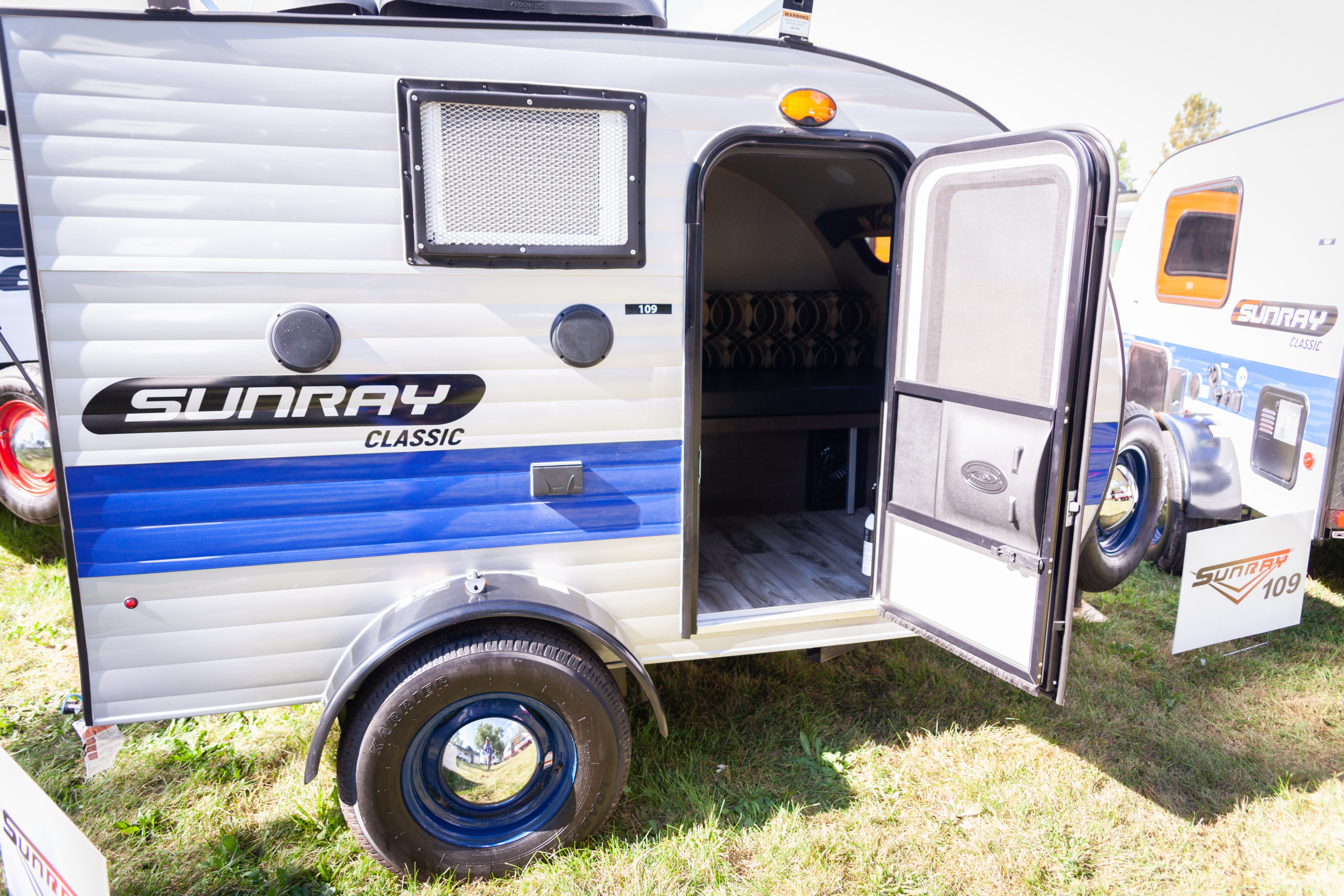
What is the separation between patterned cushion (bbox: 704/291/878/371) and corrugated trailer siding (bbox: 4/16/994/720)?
2.35 metres

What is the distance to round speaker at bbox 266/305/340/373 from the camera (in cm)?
242

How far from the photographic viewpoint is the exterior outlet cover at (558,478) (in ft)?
8.87

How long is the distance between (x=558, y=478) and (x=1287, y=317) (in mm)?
4043

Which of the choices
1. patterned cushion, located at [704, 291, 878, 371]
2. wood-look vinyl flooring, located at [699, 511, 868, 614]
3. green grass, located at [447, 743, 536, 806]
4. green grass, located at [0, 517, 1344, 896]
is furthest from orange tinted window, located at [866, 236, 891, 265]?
green grass, located at [447, 743, 536, 806]

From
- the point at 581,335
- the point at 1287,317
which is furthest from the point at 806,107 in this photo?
the point at 1287,317

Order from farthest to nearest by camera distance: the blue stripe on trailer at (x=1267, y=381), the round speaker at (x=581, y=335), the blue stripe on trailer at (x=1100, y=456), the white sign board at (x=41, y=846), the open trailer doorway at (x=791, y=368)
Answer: the open trailer doorway at (x=791, y=368), the blue stripe on trailer at (x=1267, y=381), the blue stripe on trailer at (x=1100, y=456), the round speaker at (x=581, y=335), the white sign board at (x=41, y=846)

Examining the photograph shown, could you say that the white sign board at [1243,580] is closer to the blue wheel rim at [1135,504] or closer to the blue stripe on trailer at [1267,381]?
the blue stripe on trailer at [1267,381]

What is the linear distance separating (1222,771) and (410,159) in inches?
149

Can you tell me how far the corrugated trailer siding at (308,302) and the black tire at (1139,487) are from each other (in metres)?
2.97

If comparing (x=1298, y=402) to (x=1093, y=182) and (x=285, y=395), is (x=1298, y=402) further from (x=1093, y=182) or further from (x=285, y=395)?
(x=285, y=395)

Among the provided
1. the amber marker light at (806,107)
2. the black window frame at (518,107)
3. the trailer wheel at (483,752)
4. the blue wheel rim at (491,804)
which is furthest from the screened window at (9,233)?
the amber marker light at (806,107)

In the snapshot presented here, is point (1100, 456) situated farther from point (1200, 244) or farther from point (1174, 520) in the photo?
point (1200, 244)

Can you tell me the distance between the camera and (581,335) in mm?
2650

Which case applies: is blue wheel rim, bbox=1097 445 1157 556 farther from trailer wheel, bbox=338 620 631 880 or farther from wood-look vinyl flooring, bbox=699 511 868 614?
trailer wheel, bbox=338 620 631 880
